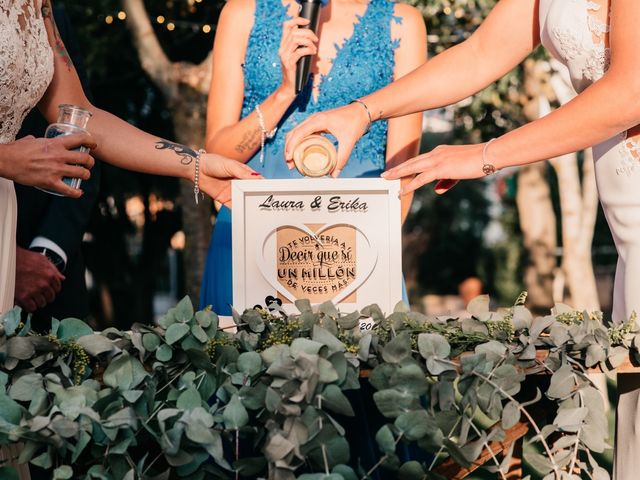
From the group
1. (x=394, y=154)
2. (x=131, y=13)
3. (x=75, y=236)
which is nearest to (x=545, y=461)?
(x=394, y=154)

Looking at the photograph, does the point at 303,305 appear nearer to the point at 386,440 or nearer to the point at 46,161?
the point at 386,440

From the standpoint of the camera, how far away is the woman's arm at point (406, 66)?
2.98 m

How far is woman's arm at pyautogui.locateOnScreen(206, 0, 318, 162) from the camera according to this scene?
9.30ft

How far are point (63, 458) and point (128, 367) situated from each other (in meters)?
0.19

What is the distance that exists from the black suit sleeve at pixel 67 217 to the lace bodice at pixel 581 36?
1729 millimetres

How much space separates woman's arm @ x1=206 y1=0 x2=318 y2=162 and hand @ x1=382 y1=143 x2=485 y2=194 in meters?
0.69

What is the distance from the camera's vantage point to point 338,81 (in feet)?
9.93

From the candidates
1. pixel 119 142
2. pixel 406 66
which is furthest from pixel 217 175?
pixel 406 66

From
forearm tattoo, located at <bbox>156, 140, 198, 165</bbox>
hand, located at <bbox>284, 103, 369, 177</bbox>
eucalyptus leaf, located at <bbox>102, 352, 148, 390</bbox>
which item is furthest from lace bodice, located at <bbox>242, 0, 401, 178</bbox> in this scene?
eucalyptus leaf, located at <bbox>102, 352, 148, 390</bbox>

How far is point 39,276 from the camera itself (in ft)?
9.91

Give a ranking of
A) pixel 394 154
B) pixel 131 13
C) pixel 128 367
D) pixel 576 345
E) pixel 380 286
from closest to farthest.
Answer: pixel 128 367
pixel 576 345
pixel 380 286
pixel 394 154
pixel 131 13

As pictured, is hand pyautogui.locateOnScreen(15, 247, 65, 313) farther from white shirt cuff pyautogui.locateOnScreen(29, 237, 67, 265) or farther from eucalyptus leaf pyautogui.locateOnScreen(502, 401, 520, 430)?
eucalyptus leaf pyautogui.locateOnScreen(502, 401, 520, 430)

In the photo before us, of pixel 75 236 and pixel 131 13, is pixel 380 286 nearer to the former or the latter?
pixel 75 236

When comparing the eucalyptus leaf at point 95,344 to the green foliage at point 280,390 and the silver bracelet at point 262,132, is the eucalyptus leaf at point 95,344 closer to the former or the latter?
the green foliage at point 280,390
